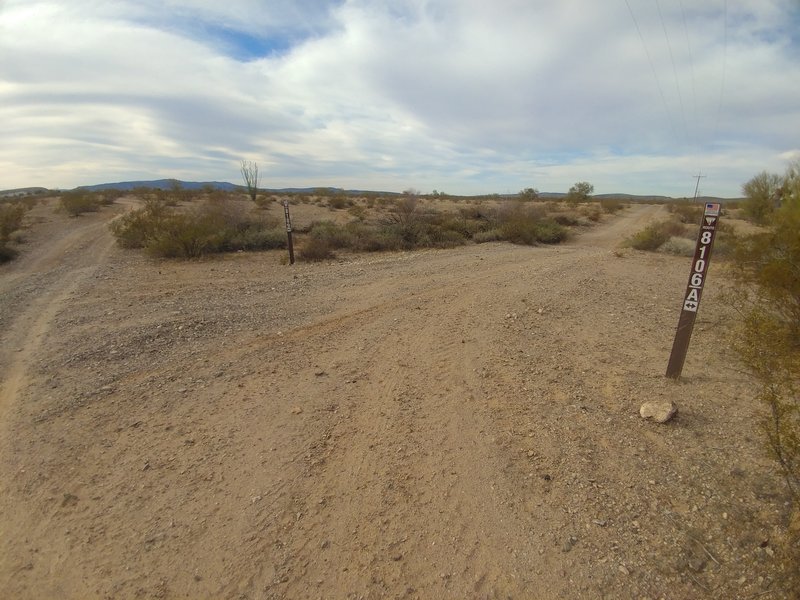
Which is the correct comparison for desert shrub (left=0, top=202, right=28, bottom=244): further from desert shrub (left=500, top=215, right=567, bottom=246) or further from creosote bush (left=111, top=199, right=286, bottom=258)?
desert shrub (left=500, top=215, right=567, bottom=246)

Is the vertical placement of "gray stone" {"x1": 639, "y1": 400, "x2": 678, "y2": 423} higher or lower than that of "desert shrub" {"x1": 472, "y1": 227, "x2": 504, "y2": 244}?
lower

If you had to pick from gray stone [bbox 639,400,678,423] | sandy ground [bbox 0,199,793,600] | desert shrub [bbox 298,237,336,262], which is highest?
desert shrub [bbox 298,237,336,262]

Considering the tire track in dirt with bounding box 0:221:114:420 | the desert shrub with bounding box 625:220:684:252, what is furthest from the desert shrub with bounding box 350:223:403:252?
the desert shrub with bounding box 625:220:684:252

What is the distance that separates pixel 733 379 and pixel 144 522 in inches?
225

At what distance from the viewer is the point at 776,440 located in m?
2.73

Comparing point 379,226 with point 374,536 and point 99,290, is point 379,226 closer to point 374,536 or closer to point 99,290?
point 99,290

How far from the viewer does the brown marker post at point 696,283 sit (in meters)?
4.23

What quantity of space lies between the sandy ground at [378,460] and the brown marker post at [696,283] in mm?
294

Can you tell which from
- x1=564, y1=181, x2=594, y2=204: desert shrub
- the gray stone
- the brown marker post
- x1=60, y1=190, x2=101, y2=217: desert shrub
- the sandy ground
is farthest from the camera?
x1=564, y1=181, x2=594, y2=204: desert shrub

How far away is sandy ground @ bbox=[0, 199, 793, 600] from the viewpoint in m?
2.66

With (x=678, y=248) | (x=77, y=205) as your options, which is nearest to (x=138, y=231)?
(x=678, y=248)

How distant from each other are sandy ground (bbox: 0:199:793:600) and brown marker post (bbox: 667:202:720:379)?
294 mm

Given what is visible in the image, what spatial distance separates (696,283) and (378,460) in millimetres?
3542

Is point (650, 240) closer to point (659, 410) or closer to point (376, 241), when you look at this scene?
point (376, 241)
